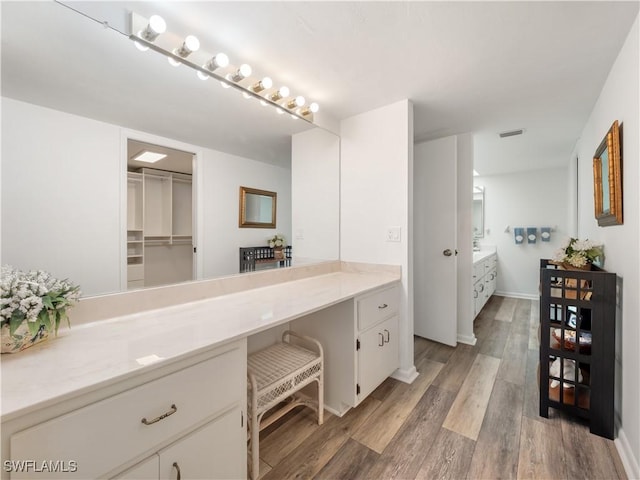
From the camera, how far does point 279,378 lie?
4.47 ft

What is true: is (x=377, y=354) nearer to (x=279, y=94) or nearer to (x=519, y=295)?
(x=279, y=94)

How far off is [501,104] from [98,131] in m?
2.50

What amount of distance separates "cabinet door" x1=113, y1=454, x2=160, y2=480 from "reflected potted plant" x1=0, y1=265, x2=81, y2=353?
493 millimetres

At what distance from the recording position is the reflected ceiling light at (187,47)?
1.23 metres

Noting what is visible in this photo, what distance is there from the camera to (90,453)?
693mm

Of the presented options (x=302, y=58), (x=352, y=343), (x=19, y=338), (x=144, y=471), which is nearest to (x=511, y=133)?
(x=302, y=58)

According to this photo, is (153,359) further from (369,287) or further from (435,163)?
(435,163)

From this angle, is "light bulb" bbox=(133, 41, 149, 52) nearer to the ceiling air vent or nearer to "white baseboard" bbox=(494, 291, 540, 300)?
the ceiling air vent

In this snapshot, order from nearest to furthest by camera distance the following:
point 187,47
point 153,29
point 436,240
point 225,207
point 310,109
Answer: point 153,29 < point 187,47 < point 225,207 < point 310,109 < point 436,240

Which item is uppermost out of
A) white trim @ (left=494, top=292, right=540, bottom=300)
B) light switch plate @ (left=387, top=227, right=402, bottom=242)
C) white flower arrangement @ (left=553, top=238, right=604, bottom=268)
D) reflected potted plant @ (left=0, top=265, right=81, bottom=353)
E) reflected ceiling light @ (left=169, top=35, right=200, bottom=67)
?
reflected ceiling light @ (left=169, top=35, right=200, bottom=67)

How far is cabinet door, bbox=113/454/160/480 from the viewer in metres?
0.75

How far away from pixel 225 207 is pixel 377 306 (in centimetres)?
112

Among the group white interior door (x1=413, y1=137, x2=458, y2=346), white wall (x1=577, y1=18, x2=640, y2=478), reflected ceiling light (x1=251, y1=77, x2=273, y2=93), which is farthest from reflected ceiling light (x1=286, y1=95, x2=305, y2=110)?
white wall (x1=577, y1=18, x2=640, y2=478)

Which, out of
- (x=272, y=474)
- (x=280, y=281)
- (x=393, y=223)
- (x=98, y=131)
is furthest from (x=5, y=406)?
(x=393, y=223)
